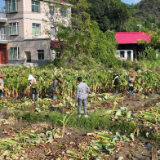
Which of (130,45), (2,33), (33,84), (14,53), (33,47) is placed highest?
(2,33)

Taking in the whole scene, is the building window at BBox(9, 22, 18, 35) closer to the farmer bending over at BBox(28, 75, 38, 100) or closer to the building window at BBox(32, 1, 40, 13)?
the building window at BBox(32, 1, 40, 13)

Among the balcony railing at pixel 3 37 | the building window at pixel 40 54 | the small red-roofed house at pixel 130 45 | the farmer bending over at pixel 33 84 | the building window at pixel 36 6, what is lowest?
the farmer bending over at pixel 33 84

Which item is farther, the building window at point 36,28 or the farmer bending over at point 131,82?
the building window at point 36,28

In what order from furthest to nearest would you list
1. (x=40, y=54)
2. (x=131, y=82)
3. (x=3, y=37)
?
(x=3, y=37) < (x=40, y=54) < (x=131, y=82)

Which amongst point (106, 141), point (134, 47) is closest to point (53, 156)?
point (106, 141)

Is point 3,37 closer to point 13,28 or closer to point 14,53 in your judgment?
point 13,28

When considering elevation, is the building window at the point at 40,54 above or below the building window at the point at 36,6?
below

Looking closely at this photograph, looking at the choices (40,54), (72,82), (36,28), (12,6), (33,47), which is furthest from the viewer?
(36,28)

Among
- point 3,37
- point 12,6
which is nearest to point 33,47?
point 3,37

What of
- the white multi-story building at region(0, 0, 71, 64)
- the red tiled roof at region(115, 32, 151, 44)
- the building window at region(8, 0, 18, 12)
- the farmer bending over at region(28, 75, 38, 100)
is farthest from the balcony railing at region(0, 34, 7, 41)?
the farmer bending over at region(28, 75, 38, 100)

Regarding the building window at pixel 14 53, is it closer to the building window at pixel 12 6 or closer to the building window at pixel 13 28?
the building window at pixel 13 28

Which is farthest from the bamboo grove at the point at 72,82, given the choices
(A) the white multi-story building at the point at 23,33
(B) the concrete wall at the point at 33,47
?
(A) the white multi-story building at the point at 23,33

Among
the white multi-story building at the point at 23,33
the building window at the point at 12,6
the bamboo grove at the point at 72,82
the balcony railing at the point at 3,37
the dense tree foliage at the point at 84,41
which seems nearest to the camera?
the bamboo grove at the point at 72,82

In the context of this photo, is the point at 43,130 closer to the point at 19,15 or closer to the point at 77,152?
the point at 77,152
